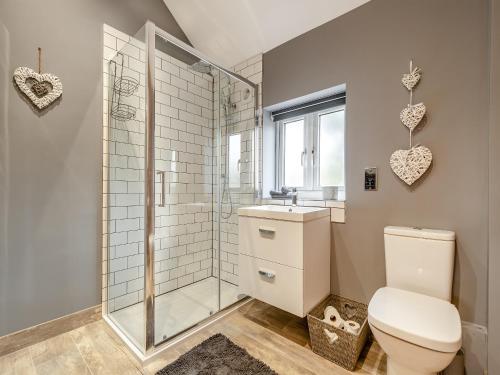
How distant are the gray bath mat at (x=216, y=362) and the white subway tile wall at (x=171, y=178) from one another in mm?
507

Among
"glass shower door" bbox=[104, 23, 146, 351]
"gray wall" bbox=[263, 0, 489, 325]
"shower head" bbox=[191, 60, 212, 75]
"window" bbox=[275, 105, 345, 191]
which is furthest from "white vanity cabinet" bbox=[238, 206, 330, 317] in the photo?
"shower head" bbox=[191, 60, 212, 75]

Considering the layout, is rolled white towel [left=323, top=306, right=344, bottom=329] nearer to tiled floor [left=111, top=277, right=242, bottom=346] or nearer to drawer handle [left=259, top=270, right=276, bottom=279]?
drawer handle [left=259, top=270, right=276, bottom=279]

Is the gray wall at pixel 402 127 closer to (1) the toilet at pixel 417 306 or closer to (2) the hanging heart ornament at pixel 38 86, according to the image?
(1) the toilet at pixel 417 306

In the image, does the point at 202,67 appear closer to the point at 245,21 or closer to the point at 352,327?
the point at 245,21

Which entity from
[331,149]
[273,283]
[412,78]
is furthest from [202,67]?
[273,283]

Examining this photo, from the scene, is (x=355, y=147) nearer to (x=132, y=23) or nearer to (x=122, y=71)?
(x=122, y=71)

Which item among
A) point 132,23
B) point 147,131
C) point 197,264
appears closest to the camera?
point 147,131

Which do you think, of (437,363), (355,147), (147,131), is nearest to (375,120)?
(355,147)

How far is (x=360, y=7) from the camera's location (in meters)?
1.75

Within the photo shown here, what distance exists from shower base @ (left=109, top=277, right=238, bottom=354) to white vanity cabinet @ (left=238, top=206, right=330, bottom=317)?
0.38 m

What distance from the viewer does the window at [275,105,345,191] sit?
2117 millimetres

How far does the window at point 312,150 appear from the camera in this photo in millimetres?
2117

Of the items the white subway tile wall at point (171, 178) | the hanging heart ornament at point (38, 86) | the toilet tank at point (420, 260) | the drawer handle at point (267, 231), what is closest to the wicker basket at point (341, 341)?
the toilet tank at point (420, 260)

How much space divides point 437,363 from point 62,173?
8.08ft
